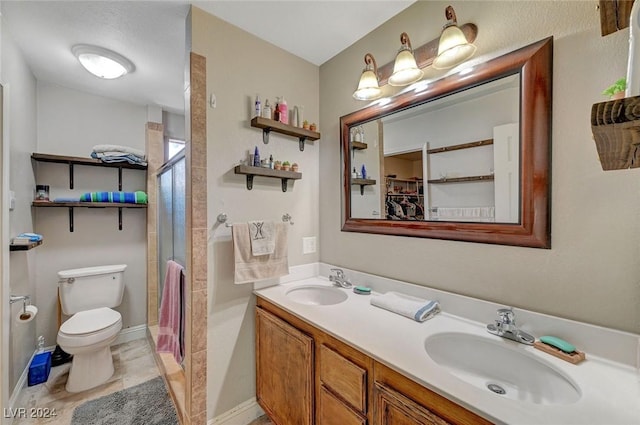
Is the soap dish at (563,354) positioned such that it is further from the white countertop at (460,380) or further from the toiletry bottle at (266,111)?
the toiletry bottle at (266,111)

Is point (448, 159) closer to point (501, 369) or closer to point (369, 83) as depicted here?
point (369, 83)

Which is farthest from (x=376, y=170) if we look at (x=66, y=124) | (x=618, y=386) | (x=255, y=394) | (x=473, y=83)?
(x=66, y=124)

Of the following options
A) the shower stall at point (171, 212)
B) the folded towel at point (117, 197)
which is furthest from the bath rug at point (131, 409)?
the folded towel at point (117, 197)

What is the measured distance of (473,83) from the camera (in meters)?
1.18

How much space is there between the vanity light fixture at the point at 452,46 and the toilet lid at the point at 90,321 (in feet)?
9.25

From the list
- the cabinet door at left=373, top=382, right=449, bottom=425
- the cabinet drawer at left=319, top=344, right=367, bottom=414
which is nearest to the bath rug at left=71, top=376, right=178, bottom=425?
the cabinet drawer at left=319, top=344, right=367, bottom=414

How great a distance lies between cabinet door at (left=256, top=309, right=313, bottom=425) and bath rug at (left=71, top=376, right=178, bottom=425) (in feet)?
2.17

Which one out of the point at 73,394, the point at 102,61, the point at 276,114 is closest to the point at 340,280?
the point at 276,114

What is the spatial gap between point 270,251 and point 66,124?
235cm

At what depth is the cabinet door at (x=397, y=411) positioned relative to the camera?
2.51 ft

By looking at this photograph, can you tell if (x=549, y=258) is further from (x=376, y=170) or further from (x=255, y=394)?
(x=255, y=394)

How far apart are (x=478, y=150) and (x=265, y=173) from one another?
1.17 metres

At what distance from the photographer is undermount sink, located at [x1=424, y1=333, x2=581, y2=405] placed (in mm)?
841

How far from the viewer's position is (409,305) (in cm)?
124
